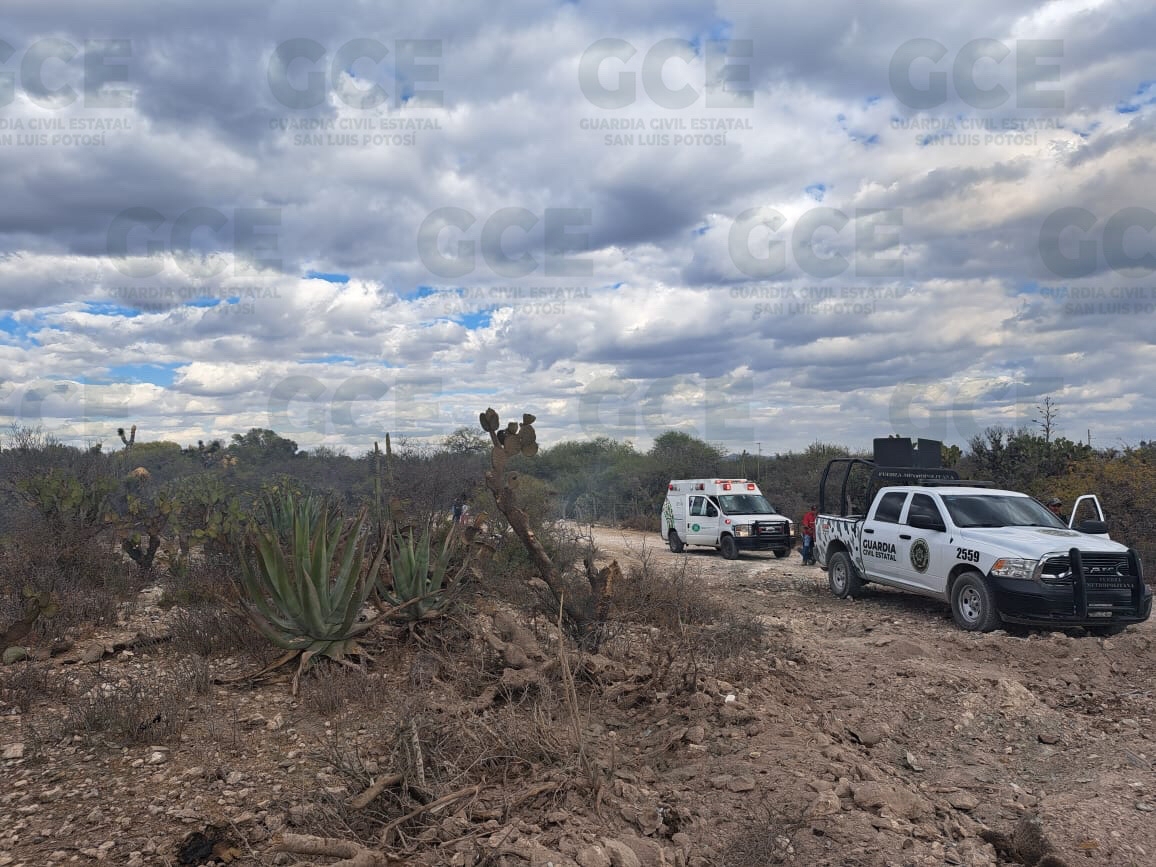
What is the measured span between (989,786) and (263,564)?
553cm

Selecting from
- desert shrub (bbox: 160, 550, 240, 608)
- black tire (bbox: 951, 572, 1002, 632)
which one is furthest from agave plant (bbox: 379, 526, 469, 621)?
black tire (bbox: 951, 572, 1002, 632)

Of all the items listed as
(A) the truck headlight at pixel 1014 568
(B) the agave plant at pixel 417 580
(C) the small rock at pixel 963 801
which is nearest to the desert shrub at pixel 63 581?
(B) the agave plant at pixel 417 580

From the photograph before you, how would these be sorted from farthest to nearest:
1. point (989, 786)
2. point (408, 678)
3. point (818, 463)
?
point (818, 463)
point (408, 678)
point (989, 786)

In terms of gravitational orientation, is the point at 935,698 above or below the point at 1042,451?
below

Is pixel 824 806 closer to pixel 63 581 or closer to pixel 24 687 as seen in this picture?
pixel 24 687

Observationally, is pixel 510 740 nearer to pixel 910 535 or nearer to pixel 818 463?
pixel 910 535

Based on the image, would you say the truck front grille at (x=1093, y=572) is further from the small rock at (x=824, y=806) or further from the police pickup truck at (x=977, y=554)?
the small rock at (x=824, y=806)

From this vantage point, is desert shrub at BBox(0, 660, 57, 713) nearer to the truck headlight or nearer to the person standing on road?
the truck headlight

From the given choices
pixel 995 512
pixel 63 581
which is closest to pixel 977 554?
pixel 995 512

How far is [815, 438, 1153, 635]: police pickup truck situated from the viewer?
936cm

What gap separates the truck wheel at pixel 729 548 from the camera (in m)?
20.5

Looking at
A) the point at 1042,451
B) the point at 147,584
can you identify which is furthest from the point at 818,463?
the point at 147,584

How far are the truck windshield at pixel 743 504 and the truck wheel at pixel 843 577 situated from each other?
25.4 feet

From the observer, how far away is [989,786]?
511 cm
